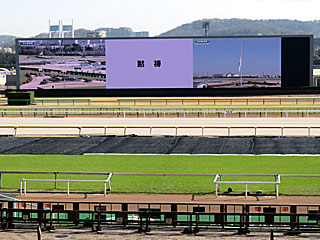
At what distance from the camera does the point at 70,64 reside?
75375 mm

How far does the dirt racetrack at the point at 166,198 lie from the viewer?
20422mm

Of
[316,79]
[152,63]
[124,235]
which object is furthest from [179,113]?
[316,79]

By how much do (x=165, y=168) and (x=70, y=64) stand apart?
1976 inches

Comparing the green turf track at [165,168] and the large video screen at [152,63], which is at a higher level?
the large video screen at [152,63]

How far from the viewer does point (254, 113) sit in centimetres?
4862

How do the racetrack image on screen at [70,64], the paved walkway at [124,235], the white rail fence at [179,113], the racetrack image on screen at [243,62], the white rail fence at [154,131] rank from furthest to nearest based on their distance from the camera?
the racetrack image on screen at [70,64]
the racetrack image on screen at [243,62]
the white rail fence at [179,113]
the white rail fence at [154,131]
the paved walkway at [124,235]

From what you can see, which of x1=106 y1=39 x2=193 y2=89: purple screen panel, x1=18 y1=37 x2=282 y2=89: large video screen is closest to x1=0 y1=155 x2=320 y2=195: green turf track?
x1=18 y1=37 x2=282 y2=89: large video screen

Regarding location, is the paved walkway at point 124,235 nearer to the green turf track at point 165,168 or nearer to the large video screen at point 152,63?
the green turf track at point 165,168

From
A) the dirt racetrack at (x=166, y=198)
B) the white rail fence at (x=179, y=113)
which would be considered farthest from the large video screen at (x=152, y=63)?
the dirt racetrack at (x=166, y=198)

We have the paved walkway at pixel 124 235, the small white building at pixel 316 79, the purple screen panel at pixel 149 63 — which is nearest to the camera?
the paved walkway at pixel 124 235

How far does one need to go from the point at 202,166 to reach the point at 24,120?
23304 millimetres

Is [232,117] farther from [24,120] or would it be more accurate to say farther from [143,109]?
[24,120]

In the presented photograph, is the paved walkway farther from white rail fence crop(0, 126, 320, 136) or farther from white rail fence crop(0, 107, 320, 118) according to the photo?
white rail fence crop(0, 107, 320, 118)

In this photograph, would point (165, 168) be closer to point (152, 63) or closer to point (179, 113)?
Answer: point (179, 113)
